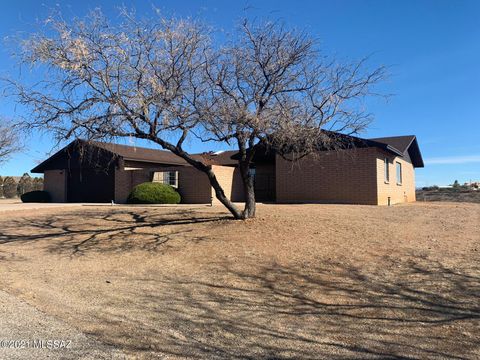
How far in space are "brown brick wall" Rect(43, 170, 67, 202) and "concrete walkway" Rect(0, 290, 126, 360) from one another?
25.5 metres

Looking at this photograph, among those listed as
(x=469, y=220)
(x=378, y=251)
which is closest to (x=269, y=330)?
(x=378, y=251)

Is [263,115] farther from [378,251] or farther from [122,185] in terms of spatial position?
[122,185]

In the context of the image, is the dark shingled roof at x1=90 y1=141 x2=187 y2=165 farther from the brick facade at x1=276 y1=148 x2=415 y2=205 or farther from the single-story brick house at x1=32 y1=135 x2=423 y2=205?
the brick facade at x1=276 y1=148 x2=415 y2=205

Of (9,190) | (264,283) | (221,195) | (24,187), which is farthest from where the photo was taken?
(24,187)

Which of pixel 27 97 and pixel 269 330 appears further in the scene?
pixel 27 97

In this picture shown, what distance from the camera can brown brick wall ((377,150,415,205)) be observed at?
2073 centimetres

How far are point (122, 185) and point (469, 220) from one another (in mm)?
19042

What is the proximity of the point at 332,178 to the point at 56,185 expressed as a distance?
19.7 meters

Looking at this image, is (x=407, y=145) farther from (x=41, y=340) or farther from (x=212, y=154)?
(x=41, y=340)

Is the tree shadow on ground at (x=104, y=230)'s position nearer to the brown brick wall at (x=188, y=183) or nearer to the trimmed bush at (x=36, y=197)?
the brown brick wall at (x=188, y=183)

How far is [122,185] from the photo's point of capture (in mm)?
26156

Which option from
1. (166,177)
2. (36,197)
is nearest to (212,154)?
(166,177)

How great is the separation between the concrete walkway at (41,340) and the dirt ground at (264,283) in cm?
21

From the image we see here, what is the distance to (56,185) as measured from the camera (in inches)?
1213
